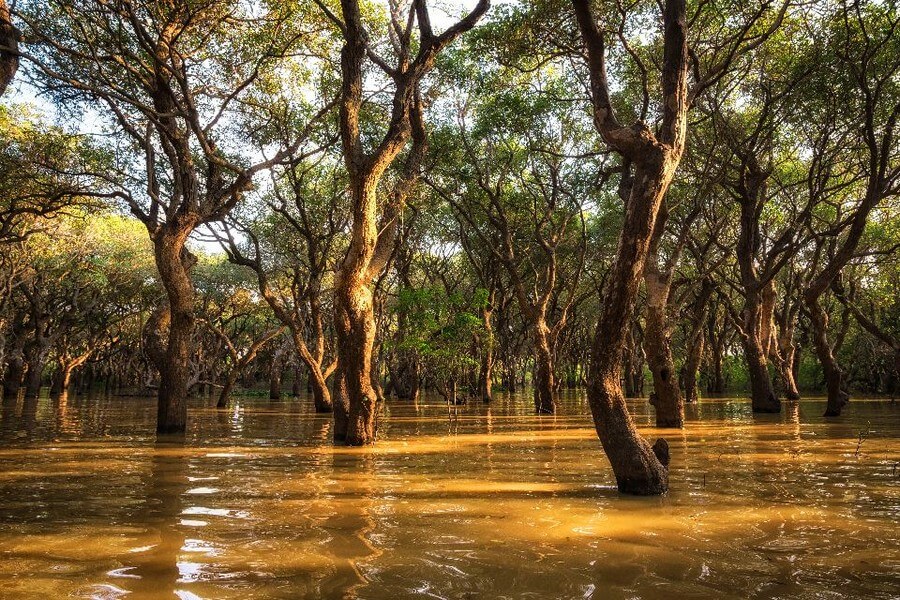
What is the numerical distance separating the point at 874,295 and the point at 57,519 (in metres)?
38.5

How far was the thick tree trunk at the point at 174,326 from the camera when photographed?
13.4 metres

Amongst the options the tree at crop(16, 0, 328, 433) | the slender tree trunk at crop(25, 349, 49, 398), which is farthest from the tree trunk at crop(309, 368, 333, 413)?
the slender tree trunk at crop(25, 349, 49, 398)

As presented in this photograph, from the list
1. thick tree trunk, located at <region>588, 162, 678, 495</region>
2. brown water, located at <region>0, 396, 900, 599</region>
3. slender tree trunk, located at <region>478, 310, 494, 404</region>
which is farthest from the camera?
slender tree trunk, located at <region>478, 310, 494, 404</region>

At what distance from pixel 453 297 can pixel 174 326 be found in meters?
9.73

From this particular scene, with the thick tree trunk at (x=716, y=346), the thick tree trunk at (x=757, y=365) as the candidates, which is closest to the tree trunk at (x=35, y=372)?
the thick tree trunk at (x=757, y=365)

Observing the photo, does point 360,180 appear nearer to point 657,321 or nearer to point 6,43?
point 6,43

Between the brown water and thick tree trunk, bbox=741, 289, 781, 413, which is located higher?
thick tree trunk, bbox=741, 289, 781, 413

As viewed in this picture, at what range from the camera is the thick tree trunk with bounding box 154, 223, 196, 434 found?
13367 mm

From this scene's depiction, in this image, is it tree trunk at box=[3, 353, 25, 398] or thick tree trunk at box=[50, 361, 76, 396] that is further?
thick tree trunk at box=[50, 361, 76, 396]

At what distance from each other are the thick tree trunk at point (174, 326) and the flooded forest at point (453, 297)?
0.05m

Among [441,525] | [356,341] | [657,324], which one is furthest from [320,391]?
[441,525]

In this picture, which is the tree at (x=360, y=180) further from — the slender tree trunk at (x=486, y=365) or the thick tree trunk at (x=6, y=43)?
the slender tree trunk at (x=486, y=365)

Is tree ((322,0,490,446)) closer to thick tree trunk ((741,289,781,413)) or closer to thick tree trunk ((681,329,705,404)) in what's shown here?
thick tree trunk ((741,289,781,413))

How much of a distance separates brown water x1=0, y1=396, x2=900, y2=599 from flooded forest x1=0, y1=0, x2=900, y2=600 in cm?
4
